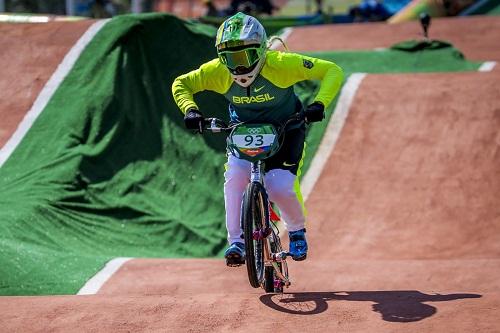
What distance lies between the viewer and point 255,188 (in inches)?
273

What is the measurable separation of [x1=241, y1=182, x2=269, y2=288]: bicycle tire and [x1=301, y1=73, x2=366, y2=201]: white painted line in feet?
17.7

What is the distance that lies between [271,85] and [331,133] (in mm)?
6238

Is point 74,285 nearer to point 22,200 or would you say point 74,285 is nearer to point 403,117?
point 22,200

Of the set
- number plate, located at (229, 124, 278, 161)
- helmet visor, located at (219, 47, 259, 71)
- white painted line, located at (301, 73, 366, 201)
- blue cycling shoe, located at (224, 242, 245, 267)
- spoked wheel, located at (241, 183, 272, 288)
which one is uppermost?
helmet visor, located at (219, 47, 259, 71)

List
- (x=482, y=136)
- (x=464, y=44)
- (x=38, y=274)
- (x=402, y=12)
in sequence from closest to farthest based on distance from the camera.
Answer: (x=38, y=274), (x=482, y=136), (x=464, y=44), (x=402, y=12)

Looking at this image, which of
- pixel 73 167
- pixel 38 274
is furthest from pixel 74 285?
pixel 73 167

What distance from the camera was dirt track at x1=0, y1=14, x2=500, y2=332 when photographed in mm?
6383

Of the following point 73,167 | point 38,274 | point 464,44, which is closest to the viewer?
point 38,274

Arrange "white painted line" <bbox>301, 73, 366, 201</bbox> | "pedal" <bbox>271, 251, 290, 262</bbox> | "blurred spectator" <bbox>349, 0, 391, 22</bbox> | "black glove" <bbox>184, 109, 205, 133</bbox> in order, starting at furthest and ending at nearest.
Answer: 1. "blurred spectator" <bbox>349, 0, 391, 22</bbox>
2. "white painted line" <bbox>301, 73, 366, 201</bbox>
3. "pedal" <bbox>271, 251, 290, 262</bbox>
4. "black glove" <bbox>184, 109, 205, 133</bbox>

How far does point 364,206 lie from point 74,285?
14.5 feet

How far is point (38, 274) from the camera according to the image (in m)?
9.13

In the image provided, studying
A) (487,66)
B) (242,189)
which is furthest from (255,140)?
(487,66)

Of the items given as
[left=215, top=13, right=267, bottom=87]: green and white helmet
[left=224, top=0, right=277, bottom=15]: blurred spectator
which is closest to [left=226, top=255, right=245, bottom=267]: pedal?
[left=215, top=13, right=267, bottom=87]: green and white helmet

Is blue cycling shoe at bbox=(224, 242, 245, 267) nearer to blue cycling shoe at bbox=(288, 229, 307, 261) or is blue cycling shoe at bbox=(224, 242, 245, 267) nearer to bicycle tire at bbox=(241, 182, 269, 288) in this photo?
bicycle tire at bbox=(241, 182, 269, 288)
